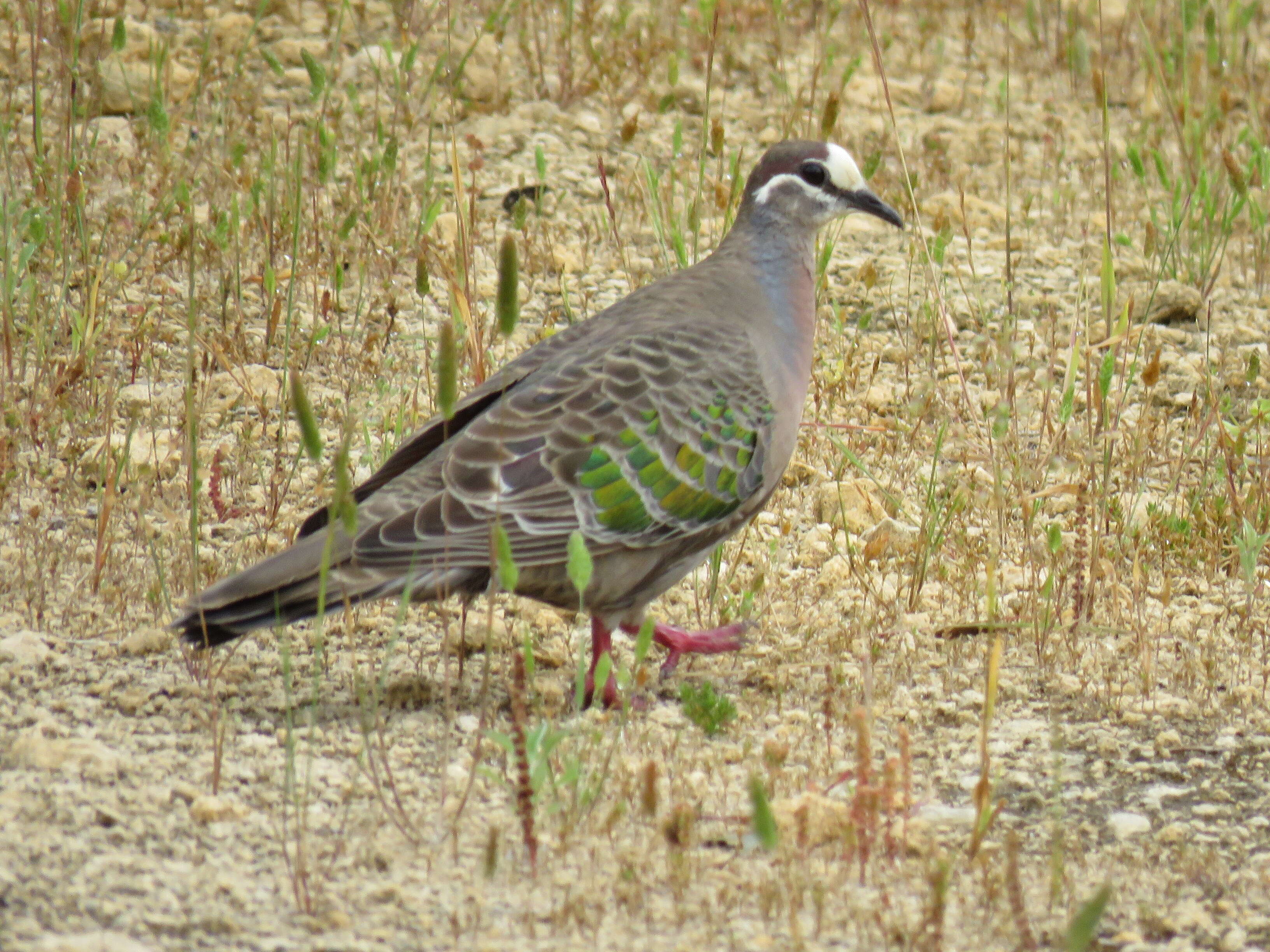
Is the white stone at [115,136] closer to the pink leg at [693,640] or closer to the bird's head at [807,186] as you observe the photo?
the bird's head at [807,186]

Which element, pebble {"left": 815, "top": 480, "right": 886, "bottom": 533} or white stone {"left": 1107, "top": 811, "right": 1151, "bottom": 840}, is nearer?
white stone {"left": 1107, "top": 811, "right": 1151, "bottom": 840}

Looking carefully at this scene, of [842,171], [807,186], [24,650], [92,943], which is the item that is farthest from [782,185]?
[92,943]

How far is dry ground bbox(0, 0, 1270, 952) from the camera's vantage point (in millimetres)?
3109

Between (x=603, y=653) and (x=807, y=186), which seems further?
(x=807, y=186)

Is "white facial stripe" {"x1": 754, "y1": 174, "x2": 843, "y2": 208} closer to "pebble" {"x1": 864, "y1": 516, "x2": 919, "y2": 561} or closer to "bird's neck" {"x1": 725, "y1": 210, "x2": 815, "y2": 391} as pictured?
"bird's neck" {"x1": 725, "y1": 210, "x2": 815, "y2": 391}

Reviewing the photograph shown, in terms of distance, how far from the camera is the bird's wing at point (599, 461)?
3.77 metres

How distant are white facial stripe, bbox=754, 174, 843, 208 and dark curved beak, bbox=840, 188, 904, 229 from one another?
0.09m

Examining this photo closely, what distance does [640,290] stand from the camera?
4.59m

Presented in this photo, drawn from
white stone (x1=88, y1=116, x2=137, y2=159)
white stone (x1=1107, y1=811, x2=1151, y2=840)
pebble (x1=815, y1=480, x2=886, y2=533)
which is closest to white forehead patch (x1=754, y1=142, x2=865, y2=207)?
pebble (x1=815, y1=480, x2=886, y2=533)

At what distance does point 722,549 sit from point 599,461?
0.87 m

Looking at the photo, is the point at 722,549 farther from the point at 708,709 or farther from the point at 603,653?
the point at 708,709

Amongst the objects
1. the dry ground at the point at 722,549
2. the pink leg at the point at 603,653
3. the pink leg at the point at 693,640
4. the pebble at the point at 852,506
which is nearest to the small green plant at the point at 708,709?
the dry ground at the point at 722,549

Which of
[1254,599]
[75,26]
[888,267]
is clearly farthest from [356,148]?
[1254,599]

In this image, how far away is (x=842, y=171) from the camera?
16.0 feet
